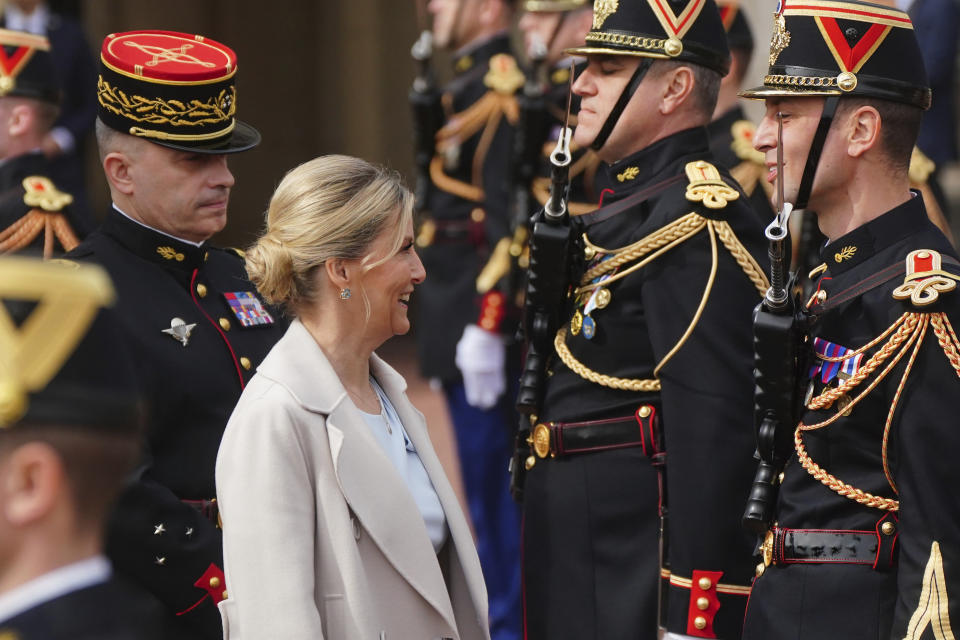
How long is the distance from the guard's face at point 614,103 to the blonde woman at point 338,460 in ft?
2.85

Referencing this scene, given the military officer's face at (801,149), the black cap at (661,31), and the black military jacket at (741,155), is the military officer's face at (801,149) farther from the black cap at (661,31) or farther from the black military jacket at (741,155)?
the black military jacket at (741,155)

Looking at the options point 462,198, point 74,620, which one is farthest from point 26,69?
point 74,620

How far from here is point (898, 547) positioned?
2742mm

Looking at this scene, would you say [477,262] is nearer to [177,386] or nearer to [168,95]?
[168,95]

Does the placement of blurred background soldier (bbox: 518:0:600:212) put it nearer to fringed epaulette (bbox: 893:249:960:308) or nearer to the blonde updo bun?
the blonde updo bun

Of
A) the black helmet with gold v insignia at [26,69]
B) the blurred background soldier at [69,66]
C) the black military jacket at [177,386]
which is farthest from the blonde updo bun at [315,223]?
the blurred background soldier at [69,66]

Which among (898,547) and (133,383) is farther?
(898,547)

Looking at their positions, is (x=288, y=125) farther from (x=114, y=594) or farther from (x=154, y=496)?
(x=114, y=594)

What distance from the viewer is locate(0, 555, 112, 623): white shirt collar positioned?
1.55 meters

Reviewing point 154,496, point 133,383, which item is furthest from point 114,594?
point 154,496

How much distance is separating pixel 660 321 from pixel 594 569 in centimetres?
68

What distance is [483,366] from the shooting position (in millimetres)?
6250

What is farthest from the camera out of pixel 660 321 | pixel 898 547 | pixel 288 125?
pixel 288 125

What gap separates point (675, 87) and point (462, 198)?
9.51ft
